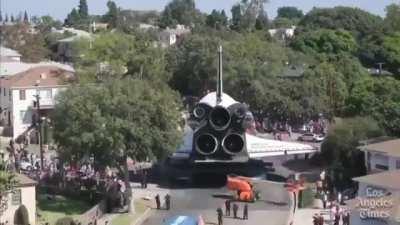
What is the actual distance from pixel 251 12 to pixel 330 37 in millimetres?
43043

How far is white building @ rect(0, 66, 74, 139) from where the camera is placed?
68.0 m

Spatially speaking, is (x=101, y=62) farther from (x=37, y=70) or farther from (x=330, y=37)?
(x=330, y=37)

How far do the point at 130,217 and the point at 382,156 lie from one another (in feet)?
40.9

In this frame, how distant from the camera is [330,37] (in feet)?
362

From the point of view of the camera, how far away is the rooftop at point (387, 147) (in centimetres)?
4500

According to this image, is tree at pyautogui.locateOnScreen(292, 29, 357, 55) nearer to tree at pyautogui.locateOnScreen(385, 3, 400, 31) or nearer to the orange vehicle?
tree at pyautogui.locateOnScreen(385, 3, 400, 31)

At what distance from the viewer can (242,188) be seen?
4466cm

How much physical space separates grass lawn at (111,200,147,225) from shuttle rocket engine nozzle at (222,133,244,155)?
8.10m

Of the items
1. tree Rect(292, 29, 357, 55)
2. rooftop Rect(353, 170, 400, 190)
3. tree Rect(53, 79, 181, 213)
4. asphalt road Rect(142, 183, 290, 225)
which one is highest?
tree Rect(292, 29, 357, 55)

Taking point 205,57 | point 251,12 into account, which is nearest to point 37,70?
point 205,57

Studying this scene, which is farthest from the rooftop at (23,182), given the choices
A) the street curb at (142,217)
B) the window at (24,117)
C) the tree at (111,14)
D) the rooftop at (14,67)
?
the tree at (111,14)

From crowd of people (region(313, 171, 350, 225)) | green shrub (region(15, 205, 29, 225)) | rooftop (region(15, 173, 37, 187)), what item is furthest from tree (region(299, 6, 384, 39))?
green shrub (region(15, 205, 29, 225))

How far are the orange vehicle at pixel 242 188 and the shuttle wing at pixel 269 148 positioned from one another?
23.0 ft

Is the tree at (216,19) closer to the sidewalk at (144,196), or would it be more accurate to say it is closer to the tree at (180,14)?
the tree at (180,14)
